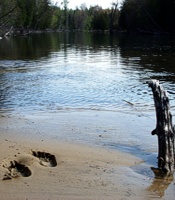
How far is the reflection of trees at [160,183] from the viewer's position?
569cm

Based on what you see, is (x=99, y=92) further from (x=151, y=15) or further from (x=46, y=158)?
(x=151, y=15)

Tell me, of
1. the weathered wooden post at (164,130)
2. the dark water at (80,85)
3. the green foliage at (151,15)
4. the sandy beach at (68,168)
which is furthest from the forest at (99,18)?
the weathered wooden post at (164,130)

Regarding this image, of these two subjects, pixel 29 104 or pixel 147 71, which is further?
pixel 147 71

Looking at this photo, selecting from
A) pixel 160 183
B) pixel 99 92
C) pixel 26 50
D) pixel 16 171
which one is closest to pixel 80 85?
pixel 99 92

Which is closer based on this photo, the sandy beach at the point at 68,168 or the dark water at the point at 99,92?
the sandy beach at the point at 68,168

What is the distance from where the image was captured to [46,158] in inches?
271

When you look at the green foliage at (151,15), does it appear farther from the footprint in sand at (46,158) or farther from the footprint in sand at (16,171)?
the footprint in sand at (16,171)

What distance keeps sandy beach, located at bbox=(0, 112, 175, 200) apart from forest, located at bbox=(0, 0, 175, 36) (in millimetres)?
29918

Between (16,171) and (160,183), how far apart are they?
2504mm

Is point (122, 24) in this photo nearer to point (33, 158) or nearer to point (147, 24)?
point (147, 24)

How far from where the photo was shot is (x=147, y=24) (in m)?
85.6

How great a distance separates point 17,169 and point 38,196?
3.61ft

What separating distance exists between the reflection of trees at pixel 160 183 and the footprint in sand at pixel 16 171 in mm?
2107

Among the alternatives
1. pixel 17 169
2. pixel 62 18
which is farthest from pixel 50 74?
pixel 62 18
